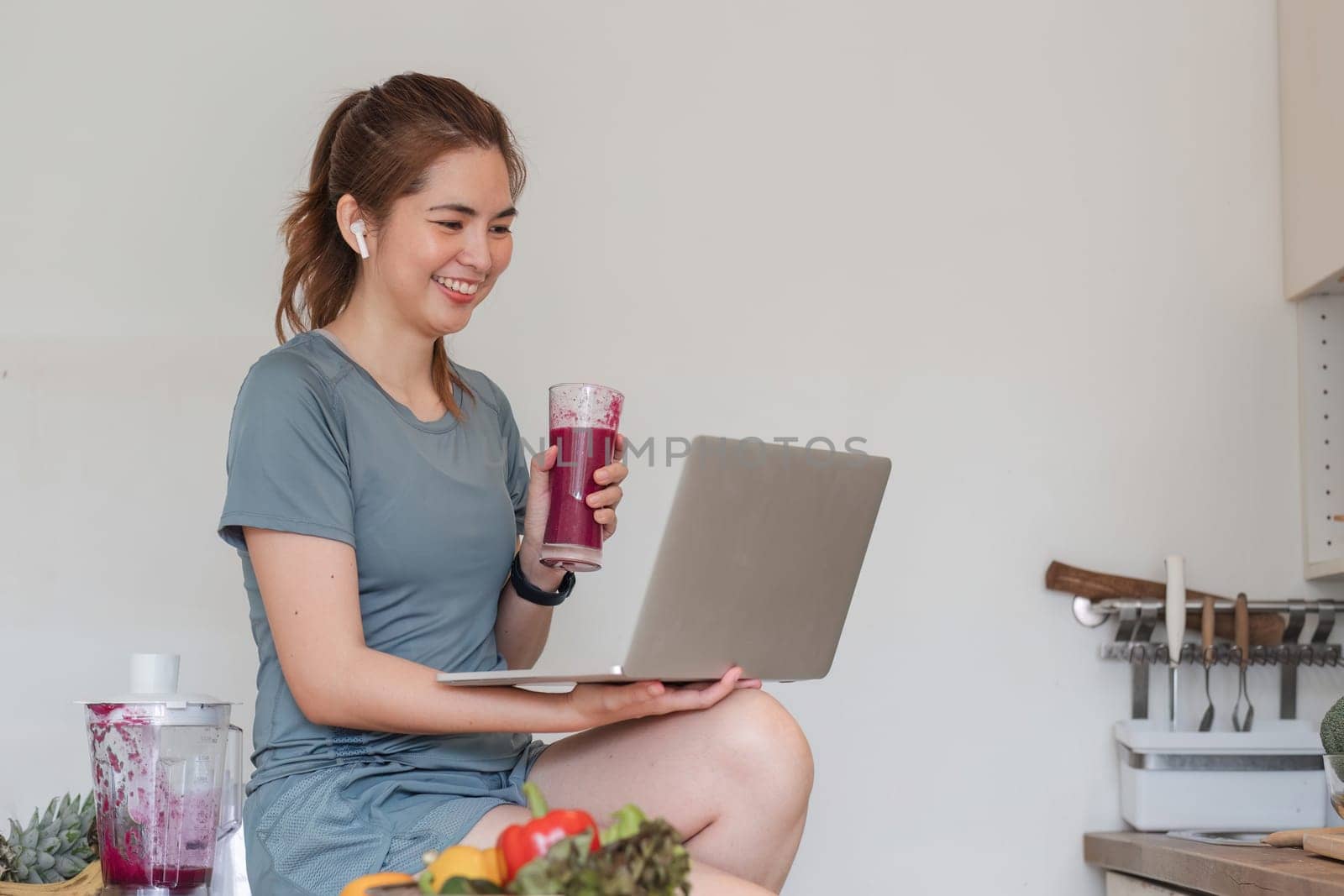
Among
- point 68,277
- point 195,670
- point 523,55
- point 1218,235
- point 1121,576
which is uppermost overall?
point 523,55

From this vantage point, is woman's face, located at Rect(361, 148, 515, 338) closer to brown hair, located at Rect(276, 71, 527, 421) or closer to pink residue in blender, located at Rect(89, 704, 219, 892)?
brown hair, located at Rect(276, 71, 527, 421)

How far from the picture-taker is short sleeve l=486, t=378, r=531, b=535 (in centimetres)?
160

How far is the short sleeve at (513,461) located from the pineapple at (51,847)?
64 cm

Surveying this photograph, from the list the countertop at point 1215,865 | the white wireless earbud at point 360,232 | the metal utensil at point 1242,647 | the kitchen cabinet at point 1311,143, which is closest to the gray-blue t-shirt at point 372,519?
the white wireless earbud at point 360,232

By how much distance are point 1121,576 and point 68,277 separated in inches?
67.6

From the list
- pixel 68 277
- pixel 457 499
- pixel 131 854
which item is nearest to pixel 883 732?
pixel 457 499

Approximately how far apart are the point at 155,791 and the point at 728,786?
2.21 ft

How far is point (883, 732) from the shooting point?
2.03 m

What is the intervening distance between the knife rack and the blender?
130 centimetres

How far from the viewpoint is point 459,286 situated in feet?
4.65

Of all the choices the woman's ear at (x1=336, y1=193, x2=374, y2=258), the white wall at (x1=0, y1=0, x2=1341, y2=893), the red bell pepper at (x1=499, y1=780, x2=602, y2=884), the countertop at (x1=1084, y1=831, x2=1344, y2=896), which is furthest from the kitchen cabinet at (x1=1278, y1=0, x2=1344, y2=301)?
the red bell pepper at (x1=499, y1=780, x2=602, y2=884)

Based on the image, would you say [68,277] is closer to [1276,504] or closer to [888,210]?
[888,210]

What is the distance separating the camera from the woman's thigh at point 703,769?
3.95ft

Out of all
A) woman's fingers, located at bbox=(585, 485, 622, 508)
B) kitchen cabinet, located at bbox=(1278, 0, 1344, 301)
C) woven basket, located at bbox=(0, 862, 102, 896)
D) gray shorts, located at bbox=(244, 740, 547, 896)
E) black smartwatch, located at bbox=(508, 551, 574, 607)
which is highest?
kitchen cabinet, located at bbox=(1278, 0, 1344, 301)
